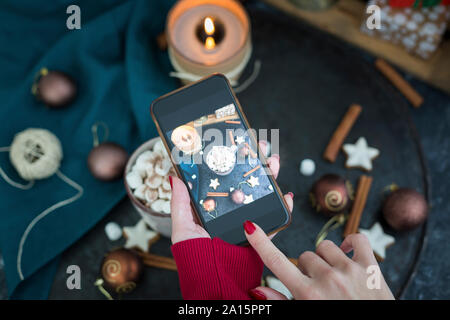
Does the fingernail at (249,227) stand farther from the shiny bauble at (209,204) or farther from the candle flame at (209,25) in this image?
the candle flame at (209,25)

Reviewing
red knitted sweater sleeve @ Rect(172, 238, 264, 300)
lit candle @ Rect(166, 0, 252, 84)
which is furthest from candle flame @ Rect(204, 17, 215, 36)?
red knitted sweater sleeve @ Rect(172, 238, 264, 300)

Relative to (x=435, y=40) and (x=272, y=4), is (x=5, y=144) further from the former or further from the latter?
(x=435, y=40)

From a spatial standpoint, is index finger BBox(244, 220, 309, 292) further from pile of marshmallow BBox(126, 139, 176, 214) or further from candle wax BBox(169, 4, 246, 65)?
candle wax BBox(169, 4, 246, 65)

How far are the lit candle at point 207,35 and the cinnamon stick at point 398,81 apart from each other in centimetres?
31

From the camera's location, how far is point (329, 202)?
0.65 m

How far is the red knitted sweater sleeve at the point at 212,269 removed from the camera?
50 centimetres

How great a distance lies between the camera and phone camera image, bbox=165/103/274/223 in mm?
576

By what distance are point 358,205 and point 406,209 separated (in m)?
0.08

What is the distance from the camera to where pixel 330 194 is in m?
0.65

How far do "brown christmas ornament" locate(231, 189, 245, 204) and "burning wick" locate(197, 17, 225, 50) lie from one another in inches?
11.2
